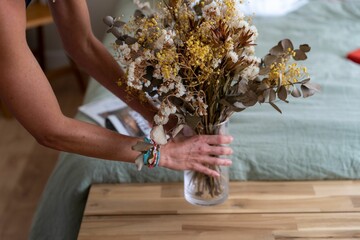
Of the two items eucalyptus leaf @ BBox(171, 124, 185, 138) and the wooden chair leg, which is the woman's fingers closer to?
eucalyptus leaf @ BBox(171, 124, 185, 138)

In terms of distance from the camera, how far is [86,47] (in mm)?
1433

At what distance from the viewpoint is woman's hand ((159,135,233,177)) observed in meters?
1.21

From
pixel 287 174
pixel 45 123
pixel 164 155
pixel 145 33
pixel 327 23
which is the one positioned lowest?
pixel 327 23

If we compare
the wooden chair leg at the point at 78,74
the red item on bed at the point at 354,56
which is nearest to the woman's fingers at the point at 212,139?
the red item on bed at the point at 354,56

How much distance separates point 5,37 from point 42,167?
1554mm

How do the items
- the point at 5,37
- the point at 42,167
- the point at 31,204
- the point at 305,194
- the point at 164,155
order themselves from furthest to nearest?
the point at 42,167, the point at 31,204, the point at 305,194, the point at 164,155, the point at 5,37

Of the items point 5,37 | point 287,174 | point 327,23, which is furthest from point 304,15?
point 5,37

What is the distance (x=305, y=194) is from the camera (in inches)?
52.4

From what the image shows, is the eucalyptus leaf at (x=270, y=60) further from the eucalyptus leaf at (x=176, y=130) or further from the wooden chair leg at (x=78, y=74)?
the wooden chair leg at (x=78, y=74)

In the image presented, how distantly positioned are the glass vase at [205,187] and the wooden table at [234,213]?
0.7 inches

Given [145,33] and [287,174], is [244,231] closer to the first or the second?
[287,174]

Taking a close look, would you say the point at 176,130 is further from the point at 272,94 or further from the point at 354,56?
the point at 354,56

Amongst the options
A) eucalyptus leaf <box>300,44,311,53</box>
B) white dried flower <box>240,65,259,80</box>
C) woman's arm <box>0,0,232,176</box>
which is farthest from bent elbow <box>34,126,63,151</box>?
eucalyptus leaf <box>300,44,311,53</box>

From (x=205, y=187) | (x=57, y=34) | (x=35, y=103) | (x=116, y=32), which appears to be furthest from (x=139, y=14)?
(x=57, y=34)
